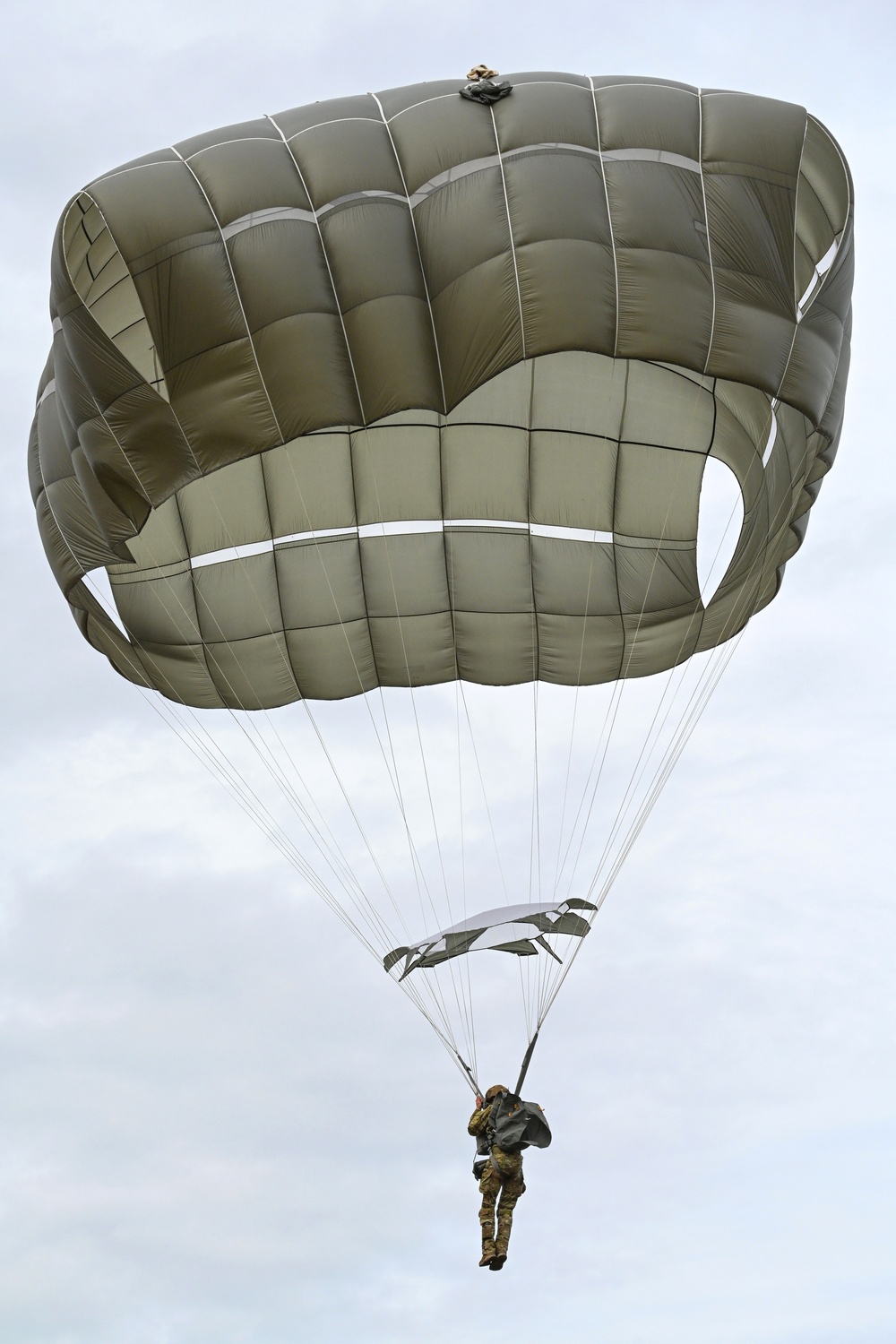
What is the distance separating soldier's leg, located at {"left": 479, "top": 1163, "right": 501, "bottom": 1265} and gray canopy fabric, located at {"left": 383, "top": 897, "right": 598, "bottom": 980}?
136 centimetres

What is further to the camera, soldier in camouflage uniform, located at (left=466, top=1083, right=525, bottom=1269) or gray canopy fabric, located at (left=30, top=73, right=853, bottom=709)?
soldier in camouflage uniform, located at (left=466, top=1083, right=525, bottom=1269)

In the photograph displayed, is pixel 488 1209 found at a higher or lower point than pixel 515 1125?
lower

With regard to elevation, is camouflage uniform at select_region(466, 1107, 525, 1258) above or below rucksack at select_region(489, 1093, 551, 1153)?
below

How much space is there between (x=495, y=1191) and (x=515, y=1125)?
18.1 inches

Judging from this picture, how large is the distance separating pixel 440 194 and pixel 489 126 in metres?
0.58

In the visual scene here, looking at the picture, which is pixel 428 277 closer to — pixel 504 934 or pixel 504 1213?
pixel 504 934

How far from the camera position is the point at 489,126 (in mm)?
10609

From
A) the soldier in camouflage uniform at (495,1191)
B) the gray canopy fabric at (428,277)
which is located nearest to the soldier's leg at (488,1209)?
the soldier in camouflage uniform at (495,1191)

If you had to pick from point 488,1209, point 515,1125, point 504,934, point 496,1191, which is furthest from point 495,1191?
point 504,934

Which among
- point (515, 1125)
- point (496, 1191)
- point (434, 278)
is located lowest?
point (496, 1191)

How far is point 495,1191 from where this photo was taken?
34.5 ft

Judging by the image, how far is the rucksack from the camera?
10406mm

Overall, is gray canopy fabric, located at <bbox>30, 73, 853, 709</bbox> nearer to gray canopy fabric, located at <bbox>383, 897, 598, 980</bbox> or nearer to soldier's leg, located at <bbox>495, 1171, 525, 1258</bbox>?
gray canopy fabric, located at <bbox>383, 897, 598, 980</bbox>

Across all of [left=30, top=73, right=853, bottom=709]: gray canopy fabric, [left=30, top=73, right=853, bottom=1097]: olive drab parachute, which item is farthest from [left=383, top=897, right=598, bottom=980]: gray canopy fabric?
[left=30, top=73, right=853, bottom=709]: gray canopy fabric
